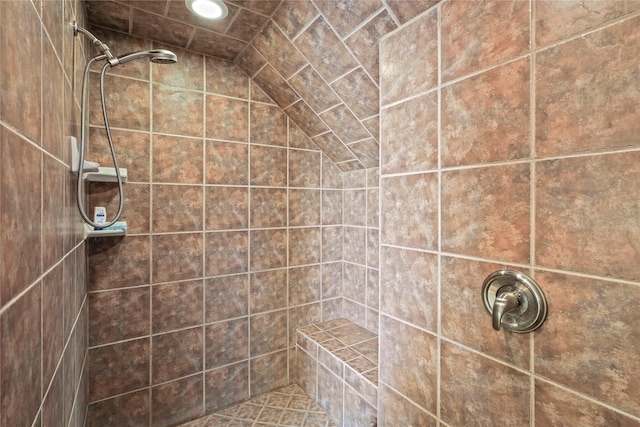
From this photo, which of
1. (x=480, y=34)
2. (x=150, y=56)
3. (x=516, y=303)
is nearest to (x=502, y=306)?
(x=516, y=303)

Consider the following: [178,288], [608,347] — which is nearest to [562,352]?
[608,347]

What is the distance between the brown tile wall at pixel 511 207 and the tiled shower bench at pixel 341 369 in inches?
14.7

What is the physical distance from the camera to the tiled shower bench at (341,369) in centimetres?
144

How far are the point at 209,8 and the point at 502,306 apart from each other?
4.95 feet

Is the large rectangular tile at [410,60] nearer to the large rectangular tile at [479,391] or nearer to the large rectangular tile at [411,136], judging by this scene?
the large rectangular tile at [411,136]

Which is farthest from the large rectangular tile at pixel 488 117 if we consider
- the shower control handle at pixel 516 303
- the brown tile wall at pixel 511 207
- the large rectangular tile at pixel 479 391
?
the large rectangular tile at pixel 479 391

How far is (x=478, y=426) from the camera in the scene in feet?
2.64

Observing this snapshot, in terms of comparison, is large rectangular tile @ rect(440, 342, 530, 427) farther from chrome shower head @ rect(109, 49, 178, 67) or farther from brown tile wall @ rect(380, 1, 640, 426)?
chrome shower head @ rect(109, 49, 178, 67)

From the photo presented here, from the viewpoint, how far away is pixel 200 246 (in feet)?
5.39

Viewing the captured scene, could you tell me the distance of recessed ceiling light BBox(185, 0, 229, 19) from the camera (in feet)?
3.96

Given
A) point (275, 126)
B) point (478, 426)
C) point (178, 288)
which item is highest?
point (275, 126)

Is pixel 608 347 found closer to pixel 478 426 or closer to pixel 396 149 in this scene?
pixel 478 426

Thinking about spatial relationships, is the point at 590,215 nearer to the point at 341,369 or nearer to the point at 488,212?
the point at 488,212

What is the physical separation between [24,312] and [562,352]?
108cm
